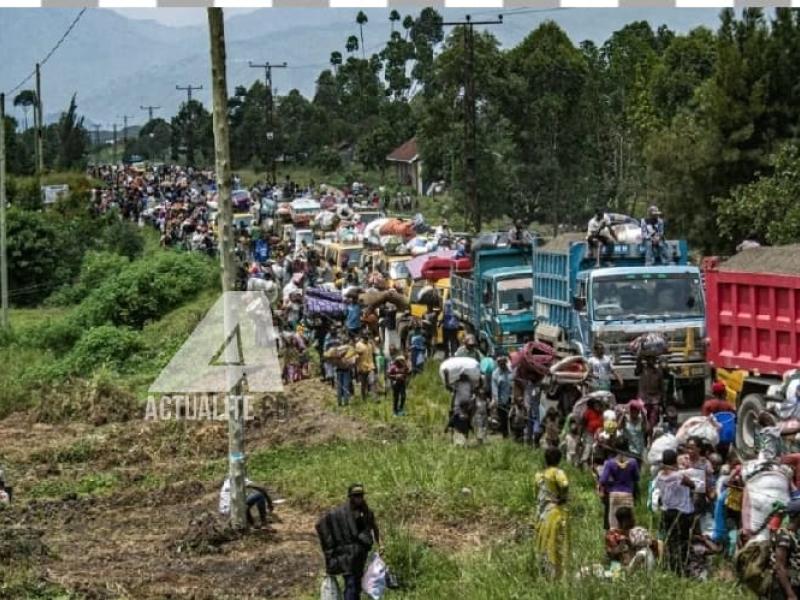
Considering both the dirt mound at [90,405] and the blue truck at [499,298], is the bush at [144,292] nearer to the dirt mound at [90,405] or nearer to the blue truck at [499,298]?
the dirt mound at [90,405]

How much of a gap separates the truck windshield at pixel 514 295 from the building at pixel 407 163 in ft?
212

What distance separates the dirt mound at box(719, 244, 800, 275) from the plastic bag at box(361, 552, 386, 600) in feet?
25.2

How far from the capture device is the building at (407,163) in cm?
9556

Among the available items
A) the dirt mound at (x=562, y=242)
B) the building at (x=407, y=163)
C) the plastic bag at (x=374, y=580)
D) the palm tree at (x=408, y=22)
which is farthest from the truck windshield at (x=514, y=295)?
the palm tree at (x=408, y=22)

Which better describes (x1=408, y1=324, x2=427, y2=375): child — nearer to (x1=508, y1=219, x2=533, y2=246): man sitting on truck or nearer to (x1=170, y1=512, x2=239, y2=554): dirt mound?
(x1=508, y1=219, x2=533, y2=246): man sitting on truck

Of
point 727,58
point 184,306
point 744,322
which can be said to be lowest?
point 184,306

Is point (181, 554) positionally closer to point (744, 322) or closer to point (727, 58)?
point (744, 322)

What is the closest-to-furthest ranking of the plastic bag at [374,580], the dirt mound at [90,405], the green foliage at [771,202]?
1. the plastic bag at [374,580]
2. the dirt mound at [90,405]
3. the green foliage at [771,202]

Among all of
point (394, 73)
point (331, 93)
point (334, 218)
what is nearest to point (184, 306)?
point (334, 218)

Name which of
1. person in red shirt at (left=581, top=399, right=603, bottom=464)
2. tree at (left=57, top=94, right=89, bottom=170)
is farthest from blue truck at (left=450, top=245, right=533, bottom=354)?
tree at (left=57, top=94, right=89, bottom=170)

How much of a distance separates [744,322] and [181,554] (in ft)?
25.7

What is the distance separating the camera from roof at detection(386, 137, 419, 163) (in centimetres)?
9669

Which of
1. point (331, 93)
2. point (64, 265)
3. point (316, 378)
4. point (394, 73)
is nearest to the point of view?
point (316, 378)

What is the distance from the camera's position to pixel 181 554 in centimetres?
1673
